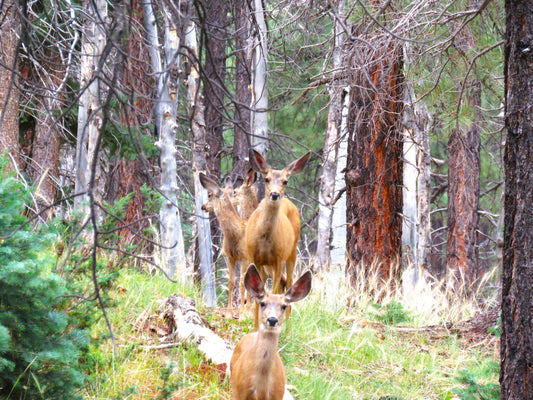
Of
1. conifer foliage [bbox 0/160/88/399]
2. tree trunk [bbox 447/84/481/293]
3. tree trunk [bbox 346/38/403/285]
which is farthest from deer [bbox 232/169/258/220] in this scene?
tree trunk [bbox 447/84/481/293]

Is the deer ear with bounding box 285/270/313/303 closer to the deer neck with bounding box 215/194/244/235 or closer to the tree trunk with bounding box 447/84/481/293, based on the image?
the deer neck with bounding box 215/194/244/235

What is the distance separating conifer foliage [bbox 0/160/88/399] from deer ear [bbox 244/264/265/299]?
1.57 m

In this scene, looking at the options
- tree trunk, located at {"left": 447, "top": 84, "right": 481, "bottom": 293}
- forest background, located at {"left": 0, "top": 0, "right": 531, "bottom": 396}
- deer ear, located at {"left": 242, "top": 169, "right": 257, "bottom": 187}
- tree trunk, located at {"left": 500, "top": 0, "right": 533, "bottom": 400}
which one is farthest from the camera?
tree trunk, located at {"left": 447, "top": 84, "right": 481, "bottom": 293}

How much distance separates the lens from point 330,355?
6.64m

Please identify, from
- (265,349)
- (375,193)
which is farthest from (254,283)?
(375,193)

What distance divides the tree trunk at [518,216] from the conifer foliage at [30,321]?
111 inches

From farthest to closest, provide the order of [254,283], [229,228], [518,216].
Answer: [229,228] → [254,283] → [518,216]

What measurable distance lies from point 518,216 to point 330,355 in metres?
3.01

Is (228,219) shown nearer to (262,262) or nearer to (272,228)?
(262,262)

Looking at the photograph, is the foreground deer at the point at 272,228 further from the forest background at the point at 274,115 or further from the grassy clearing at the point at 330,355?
the grassy clearing at the point at 330,355

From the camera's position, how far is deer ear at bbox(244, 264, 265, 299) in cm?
523

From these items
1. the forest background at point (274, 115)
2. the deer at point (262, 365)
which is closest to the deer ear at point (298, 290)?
the deer at point (262, 365)

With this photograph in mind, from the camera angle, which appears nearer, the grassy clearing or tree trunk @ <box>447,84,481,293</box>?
the grassy clearing

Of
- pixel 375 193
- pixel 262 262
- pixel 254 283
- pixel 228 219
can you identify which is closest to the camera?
pixel 254 283
